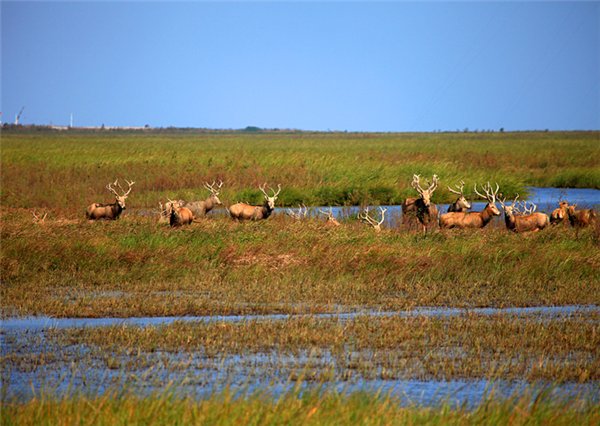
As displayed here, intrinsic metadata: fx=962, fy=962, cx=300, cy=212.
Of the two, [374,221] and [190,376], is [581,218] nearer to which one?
[374,221]

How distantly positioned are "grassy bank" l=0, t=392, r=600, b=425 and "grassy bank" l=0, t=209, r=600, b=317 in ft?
18.9

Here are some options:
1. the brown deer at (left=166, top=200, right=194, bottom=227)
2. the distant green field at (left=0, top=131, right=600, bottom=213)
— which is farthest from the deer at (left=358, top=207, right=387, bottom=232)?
the distant green field at (left=0, top=131, right=600, bottom=213)

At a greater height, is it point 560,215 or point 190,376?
point 560,215

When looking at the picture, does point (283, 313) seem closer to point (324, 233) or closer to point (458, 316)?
point (458, 316)

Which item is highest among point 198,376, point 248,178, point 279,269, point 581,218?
point 248,178

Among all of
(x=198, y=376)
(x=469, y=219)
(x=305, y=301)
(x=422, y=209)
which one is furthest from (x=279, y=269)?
(x=198, y=376)

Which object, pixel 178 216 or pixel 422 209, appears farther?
pixel 422 209

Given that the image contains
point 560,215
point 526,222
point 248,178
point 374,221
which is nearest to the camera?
point 526,222

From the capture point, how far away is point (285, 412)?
28.8 feet

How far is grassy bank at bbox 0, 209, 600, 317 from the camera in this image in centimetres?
1598

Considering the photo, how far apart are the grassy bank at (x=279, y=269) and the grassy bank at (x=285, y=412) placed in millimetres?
5775

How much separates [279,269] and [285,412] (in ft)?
32.6

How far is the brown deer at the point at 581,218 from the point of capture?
23078 mm

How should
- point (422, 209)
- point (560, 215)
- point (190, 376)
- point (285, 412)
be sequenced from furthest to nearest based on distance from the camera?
1. point (422, 209)
2. point (560, 215)
3. point (190, 376)
4. point (285, 412)
